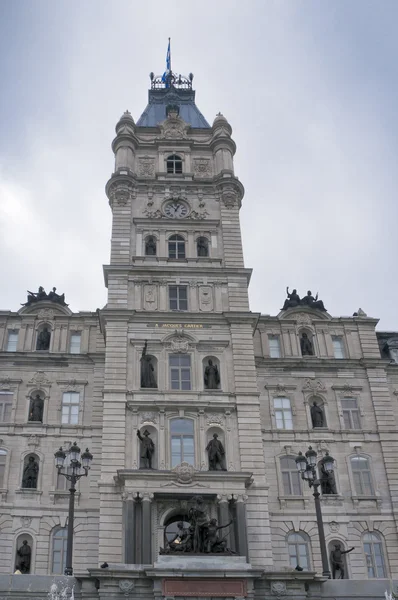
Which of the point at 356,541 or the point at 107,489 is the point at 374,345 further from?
the point at 107,489

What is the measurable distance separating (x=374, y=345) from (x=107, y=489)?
20154 millimetres

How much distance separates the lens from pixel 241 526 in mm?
35281

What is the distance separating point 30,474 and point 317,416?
681 inches

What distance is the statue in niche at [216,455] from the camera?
37500mm

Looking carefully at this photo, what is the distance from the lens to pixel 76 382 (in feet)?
142

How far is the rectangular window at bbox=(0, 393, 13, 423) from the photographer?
41.8 meters

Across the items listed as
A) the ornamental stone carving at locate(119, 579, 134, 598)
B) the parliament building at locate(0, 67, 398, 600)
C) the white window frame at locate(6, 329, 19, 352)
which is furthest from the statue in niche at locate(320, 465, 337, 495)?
the white window frame at locate(6, 329, 19, 352)

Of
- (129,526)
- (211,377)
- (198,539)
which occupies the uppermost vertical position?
(211,377)

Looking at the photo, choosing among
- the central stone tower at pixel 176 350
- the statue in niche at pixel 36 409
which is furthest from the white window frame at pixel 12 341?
the central stone tower at pixel 176 350

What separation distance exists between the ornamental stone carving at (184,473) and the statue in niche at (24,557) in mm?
9095

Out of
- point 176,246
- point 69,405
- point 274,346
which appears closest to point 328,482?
point 274,346

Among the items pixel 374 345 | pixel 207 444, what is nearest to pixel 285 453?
pixel 207 444

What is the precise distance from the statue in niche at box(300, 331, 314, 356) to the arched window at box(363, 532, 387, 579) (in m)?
11.9

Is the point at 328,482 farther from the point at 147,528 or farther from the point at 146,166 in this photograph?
the point at 146,166
